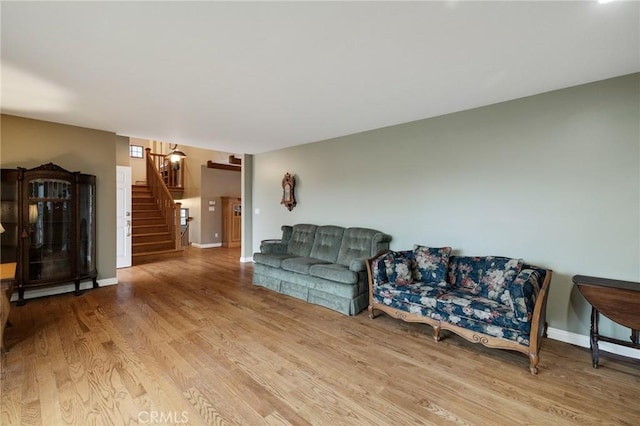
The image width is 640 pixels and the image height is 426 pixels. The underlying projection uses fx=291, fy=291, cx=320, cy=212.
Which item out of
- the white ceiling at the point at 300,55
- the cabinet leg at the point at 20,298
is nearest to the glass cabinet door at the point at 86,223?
the cabinet leg at the point at 20,298

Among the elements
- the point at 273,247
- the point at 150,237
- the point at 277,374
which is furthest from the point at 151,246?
the point at 277,374

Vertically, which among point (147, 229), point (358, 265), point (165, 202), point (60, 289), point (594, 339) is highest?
point (165, 202)

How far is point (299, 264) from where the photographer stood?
412cm

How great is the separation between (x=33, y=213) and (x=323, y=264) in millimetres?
3852

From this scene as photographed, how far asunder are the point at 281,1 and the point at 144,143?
10422mm

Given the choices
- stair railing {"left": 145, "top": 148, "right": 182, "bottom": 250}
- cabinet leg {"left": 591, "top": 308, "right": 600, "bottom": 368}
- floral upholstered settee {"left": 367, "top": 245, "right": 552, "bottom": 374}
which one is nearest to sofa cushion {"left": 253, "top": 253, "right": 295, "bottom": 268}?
floral upholstered settee {"left": 367, "top": 245, "right": 552, "bottom": 374}

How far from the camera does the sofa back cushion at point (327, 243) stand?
14.7 feet

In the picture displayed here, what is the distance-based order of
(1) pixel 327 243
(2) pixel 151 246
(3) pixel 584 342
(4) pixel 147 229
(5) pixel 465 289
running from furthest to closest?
(4) pixel 147 229 < (2) pixel 151 246 < (1) pixel 327 243 < (5) pixel 465 289 < (3) pixel 584 342

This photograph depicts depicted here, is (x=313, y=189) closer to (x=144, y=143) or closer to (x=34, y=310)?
(x=34, y=310)

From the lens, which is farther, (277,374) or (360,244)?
(360,244)

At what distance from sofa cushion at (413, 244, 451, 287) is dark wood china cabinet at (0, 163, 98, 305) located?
4.60m

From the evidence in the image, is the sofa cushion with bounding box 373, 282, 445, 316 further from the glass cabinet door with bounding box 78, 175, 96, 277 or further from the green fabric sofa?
the glass cabinet door with bounding box 78, 175, 96, 277

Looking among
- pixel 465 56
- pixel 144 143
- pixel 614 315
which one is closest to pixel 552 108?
pixel 465 56

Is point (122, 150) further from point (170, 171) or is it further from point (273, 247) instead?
point (170, 171)
